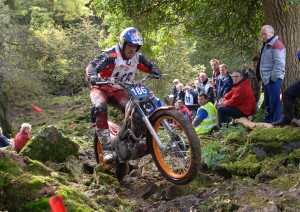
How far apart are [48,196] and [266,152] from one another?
359 centimetres

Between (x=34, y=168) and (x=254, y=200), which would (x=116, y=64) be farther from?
(x=254, y=200)

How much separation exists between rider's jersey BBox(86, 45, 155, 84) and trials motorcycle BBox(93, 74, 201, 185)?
39 cm

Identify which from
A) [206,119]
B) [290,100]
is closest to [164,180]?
[290,100]

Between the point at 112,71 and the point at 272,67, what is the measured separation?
3462mm

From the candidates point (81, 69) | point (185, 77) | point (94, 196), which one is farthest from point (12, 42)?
point (94, 196)

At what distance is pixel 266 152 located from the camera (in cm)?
614

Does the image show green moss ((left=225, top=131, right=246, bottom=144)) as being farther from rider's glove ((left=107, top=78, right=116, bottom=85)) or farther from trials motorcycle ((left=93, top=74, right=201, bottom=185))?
rider's glove ((left=107, top=78, right=116, bottom=85))

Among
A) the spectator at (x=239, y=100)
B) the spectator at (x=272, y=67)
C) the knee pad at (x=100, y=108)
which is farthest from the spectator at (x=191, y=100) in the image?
the knee pad at (x=100, y=108)

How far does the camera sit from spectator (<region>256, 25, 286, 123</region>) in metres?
8.06

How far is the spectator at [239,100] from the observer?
29.0 ft

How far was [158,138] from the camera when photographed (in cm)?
561

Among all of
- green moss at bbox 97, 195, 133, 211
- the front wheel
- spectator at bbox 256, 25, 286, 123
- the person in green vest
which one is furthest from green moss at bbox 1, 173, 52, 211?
the person in green vest

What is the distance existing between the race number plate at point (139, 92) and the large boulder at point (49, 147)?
2.11 metres

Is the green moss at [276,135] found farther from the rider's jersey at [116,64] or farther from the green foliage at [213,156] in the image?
the rider's jersey at [116,64]
